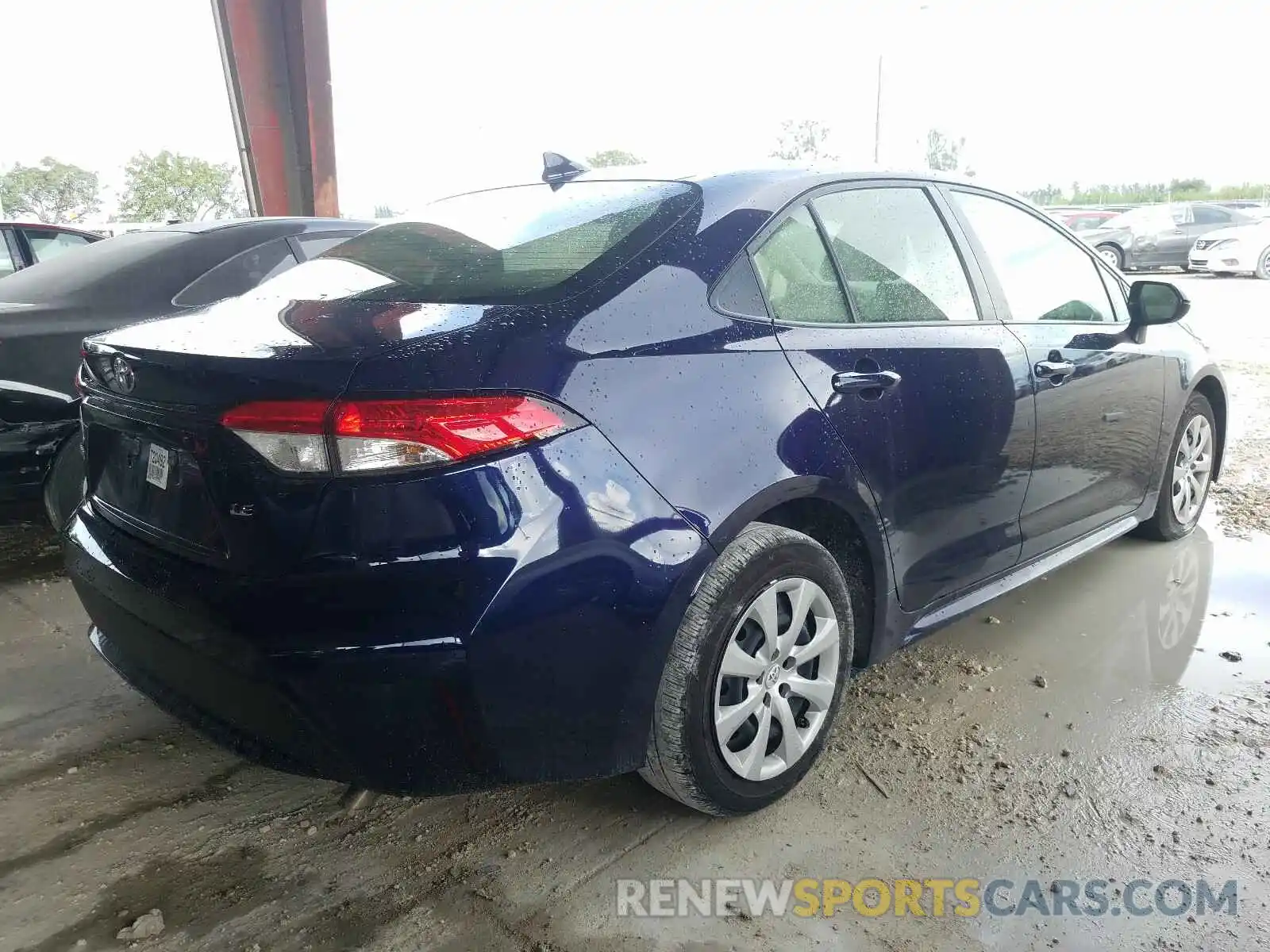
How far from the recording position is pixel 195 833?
2232 mm

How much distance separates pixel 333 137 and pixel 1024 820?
1167 centimetres

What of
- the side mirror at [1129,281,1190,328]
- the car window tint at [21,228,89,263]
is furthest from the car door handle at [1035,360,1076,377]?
the car window tint at [21,228,89,263]

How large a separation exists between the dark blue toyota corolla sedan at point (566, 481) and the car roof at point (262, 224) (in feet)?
6.03

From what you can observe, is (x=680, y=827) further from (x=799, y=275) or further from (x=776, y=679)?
(x=799, y=275)

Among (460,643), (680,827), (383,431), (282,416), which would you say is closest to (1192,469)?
(680,827)

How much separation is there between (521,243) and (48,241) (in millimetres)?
5878

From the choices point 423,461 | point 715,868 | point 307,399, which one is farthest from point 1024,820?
point 307,399

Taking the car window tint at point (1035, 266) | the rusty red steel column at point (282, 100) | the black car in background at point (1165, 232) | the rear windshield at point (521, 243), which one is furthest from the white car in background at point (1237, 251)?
the rear windshield at point (521, 243)

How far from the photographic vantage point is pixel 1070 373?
3043 millimetres

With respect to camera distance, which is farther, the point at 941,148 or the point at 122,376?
the point at 941,148

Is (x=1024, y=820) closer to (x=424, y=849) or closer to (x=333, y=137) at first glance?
(x=424, y=849)

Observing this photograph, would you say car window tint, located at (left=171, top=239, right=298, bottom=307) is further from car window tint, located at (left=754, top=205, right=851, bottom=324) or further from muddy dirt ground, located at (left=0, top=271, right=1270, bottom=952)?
car window tint, located at (left=754, top=205, right=851, bottom=324)

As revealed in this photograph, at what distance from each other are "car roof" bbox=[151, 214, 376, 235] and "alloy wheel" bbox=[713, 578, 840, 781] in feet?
9.56

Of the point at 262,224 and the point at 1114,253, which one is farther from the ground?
the point at 262,224
